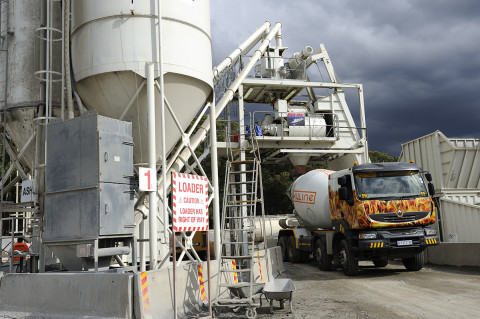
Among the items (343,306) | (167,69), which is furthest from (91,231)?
(343,306)

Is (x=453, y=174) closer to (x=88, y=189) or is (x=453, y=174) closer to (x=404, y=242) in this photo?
(x=404, y=242)

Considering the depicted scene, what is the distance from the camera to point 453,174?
18.1m

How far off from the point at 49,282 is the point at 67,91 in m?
4.19

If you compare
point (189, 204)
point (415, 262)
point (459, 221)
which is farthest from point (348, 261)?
point (189, 204)

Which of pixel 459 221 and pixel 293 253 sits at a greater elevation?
pixel 459 221

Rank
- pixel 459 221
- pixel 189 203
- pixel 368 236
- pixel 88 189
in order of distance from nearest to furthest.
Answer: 1. pixel 88 189
2. pixel 189 203
3. pixel 368 236
4. pixel 459 221

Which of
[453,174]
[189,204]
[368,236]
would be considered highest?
[453,174]

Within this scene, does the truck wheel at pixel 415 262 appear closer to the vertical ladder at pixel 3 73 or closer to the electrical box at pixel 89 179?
the electrical box at pixel 89 179

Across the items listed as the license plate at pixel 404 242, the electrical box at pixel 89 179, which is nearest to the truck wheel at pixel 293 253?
the license plate at pixel 404 242

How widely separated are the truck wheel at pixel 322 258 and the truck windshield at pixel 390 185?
3.04m

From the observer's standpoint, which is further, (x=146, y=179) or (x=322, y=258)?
(x=322, y=258)

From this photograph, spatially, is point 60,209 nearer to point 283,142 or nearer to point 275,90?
point 283,142

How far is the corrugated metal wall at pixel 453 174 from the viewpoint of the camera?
55.7 feet

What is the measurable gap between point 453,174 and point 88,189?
48.4ft
